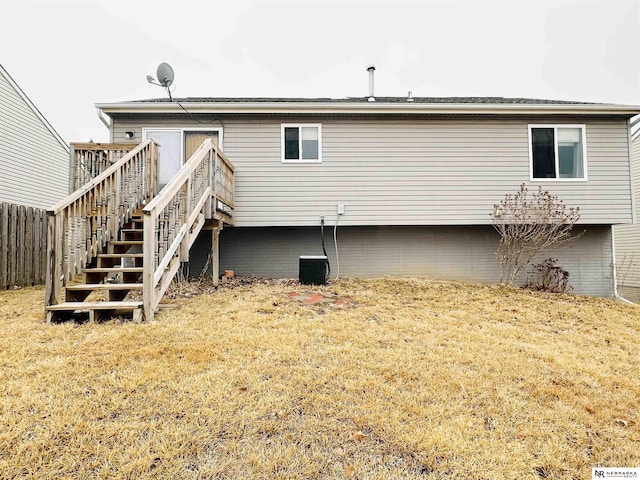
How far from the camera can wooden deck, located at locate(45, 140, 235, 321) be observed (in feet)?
13.2

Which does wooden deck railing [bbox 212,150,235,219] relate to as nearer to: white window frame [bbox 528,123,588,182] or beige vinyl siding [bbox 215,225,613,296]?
beige vinyl siding [bbox 215,225,613,296]

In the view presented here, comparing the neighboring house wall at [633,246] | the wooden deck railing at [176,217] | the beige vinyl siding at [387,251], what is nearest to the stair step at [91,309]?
the wooden deck railing at [176,217]

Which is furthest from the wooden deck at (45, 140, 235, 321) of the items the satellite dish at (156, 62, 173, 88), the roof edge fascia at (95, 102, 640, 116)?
the roof edge fascia at (95, 102, 640, 116)

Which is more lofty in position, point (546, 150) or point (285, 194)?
point (546, 150)

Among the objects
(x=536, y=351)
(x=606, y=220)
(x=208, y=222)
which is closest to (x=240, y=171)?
(x=208, y=222)

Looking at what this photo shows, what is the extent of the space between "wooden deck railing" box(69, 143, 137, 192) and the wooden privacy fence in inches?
75.7

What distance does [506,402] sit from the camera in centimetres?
258

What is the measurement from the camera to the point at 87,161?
238 inches

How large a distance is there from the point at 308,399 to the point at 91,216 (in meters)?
4.04

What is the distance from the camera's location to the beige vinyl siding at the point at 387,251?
8672 millimetres

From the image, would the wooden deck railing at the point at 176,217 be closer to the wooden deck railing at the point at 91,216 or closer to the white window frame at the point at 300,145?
the wooden deck railing at the point at 91,216

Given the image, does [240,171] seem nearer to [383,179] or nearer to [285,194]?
[285,194]

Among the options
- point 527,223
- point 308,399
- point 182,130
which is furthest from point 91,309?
point 527,223

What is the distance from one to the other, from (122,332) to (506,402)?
3.73m
